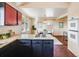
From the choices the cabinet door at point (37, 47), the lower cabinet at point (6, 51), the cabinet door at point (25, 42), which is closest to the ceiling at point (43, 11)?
the cabinet door at point (25, 42)

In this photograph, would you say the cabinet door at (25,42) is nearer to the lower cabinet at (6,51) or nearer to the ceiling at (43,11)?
the lower cabinet at (6,51)

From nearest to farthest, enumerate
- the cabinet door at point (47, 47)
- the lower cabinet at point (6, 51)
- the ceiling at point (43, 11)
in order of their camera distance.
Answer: the lower cabinet at point (6, 51) → the cabinet door at point (47, 47) → the ceiling at point (43, 11)

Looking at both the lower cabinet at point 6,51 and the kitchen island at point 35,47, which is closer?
the lower cabinet at point 6,51

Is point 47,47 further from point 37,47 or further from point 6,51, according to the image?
point 6,51

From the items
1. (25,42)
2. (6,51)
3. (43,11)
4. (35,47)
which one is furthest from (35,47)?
(43,11)

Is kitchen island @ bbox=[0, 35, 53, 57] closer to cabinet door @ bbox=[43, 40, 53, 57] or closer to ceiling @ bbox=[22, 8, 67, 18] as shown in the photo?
cabinet door @ bbox=[43, 40, 53, 57]

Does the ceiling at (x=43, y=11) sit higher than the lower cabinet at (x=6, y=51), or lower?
higher

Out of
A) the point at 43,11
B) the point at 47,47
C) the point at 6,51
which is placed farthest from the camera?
the point at 43,11

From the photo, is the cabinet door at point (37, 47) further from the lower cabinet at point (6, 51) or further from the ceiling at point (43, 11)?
the ceiling at point (43, 11)

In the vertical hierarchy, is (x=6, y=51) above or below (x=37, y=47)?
above

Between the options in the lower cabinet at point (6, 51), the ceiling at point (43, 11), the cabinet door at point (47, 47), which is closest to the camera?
the lower cabinet at point (6, 51)

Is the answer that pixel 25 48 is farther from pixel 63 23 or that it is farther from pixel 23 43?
pixel 63 23

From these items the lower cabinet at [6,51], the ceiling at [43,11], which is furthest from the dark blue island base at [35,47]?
the ceiling at [43,11]

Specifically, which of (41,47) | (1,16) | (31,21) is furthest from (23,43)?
(31,21)
